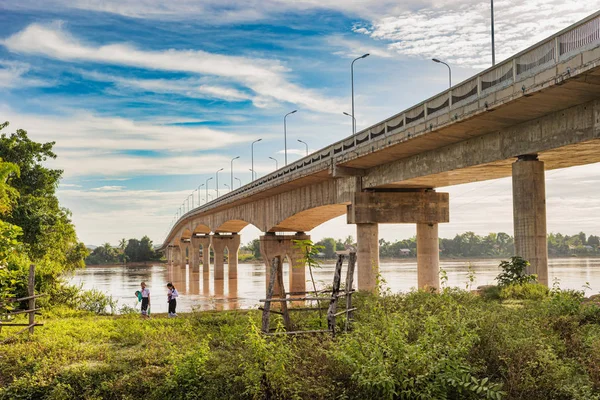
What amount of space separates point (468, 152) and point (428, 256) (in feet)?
33.6

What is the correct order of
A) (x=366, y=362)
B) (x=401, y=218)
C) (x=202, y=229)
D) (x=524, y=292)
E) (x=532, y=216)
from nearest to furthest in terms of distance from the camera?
(x=366, y=362) → (x=524, y=292) → (x=532, y=216) → (x=401, y=218) → (x=202, y=229)

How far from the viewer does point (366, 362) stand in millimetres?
9359

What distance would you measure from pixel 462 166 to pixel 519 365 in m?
14.4

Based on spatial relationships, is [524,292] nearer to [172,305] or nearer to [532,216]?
[532,216]

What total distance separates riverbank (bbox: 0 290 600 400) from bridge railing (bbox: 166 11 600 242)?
6.31 metres

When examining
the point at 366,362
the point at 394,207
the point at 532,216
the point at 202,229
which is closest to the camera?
the point at 366,362

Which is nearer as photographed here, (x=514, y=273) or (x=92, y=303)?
(x=514, y=273)

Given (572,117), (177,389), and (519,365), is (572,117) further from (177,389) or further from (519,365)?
(177,389)

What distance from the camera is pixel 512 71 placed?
677 inches

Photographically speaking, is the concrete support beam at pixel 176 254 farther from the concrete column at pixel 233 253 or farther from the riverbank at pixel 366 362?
the riverbank at pixel 366 362

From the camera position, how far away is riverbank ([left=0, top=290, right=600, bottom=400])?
908 cm

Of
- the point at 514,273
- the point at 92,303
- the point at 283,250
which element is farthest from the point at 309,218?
the point at 514,273

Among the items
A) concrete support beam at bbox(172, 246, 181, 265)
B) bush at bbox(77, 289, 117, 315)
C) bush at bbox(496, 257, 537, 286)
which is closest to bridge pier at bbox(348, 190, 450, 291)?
bush at bbox(496, 257, 537, 286)

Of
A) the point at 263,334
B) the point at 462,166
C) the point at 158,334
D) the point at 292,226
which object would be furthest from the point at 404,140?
the point at 292,226
